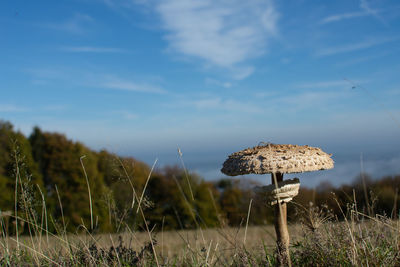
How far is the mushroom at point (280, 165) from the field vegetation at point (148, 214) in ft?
0.69

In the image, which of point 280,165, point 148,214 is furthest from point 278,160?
point 148,214

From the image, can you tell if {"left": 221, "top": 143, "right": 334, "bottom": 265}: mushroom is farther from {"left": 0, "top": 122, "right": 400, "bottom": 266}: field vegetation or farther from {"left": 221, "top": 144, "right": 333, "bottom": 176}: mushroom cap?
{"left": 0, "top": 122, "right": 400, "bottom": 266}: field vegetation

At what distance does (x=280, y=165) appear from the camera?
3.91 m

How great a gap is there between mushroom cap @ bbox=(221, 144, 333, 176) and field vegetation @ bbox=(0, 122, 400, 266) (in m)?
0.53

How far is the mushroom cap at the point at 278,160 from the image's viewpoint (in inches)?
154

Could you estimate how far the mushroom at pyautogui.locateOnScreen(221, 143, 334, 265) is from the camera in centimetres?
392

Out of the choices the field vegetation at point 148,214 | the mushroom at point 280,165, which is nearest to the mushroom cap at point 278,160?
the mushroom at point 280,165

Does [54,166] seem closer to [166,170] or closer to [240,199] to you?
[166,170]

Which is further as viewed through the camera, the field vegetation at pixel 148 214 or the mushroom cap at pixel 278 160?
the field vegetation at pixel 148 214

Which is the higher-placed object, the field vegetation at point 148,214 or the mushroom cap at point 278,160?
the mushroom cap at point 278,160

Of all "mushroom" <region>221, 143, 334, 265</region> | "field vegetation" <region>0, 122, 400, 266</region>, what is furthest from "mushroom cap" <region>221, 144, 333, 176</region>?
"field vegetation" <region>0, 122, 400, 266</region>

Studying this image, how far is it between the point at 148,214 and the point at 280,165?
2612 mm

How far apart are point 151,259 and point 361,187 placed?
3.85m

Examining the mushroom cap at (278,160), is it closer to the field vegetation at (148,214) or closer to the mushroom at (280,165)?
the mushroom at (280,165)
